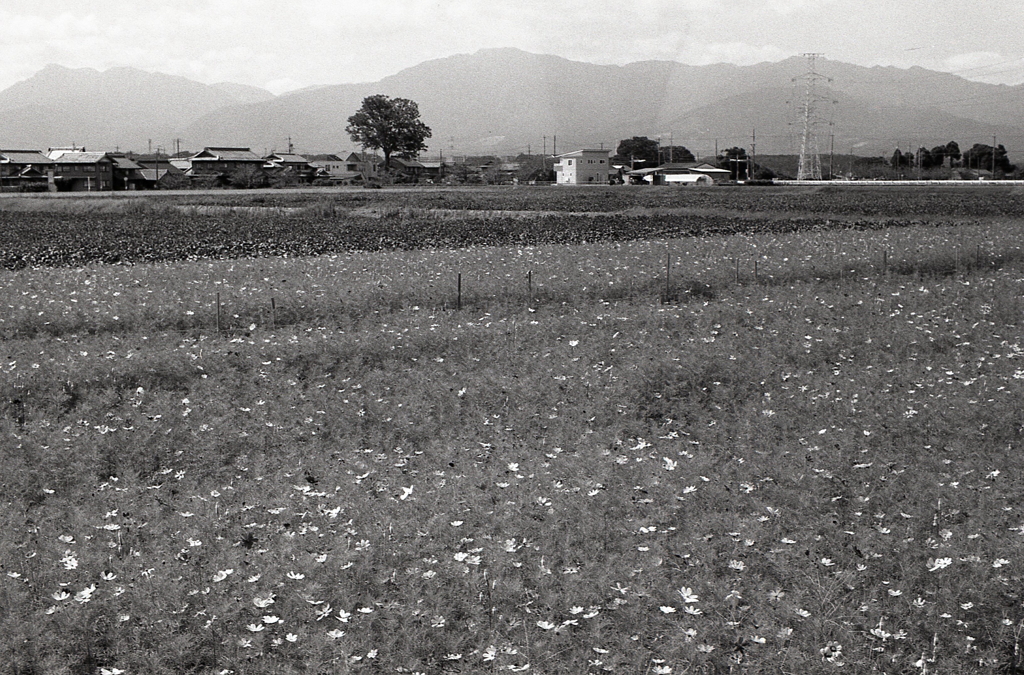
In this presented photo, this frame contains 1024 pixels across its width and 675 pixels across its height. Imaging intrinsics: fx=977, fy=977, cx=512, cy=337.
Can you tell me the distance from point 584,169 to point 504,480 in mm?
144904

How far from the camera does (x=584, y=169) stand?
15212cm

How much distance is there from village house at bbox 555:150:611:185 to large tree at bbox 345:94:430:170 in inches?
898

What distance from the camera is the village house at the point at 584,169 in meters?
151

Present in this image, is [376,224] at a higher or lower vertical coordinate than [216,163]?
lower

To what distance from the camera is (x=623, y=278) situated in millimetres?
22047

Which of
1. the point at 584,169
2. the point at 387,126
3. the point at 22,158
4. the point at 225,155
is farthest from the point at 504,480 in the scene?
the point at 387,126

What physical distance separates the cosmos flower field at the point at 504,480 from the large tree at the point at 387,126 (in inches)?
5391

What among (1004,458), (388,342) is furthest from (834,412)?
(388,342)

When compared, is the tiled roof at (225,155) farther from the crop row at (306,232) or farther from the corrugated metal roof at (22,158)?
the crop row at (306,232)

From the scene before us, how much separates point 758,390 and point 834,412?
4.79 ft

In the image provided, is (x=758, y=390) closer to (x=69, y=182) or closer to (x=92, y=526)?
(x=92, y=526)

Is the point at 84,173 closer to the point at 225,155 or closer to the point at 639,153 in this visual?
the point at 225,155

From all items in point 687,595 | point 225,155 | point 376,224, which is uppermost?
point 225,155

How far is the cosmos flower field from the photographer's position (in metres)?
7.01
